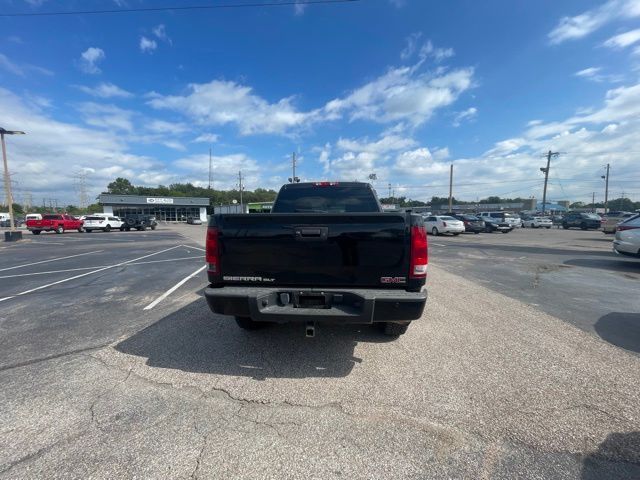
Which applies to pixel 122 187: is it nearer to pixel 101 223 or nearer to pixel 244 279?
pixel 101 223

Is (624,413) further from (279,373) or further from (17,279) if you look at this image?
(17,279)

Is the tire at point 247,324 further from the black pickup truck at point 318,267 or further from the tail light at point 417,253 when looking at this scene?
the tail light at point 417,253

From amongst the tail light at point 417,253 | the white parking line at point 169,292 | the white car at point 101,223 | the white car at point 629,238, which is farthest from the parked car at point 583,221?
the white car at point 101,223

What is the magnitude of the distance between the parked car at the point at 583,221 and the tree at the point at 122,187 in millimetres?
146175

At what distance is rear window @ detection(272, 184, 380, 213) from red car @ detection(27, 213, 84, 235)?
3689 centimetres

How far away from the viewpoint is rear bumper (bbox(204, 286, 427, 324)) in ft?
9.15

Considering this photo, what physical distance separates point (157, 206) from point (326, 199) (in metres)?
78.8

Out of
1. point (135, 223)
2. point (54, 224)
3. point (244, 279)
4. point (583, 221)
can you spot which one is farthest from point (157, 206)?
point (244, 279)

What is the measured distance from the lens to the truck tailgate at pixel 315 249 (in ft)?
9.50

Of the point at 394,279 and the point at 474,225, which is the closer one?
the point at 394,279

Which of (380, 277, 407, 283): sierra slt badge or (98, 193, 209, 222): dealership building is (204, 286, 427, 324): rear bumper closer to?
(380, 277, 407, 283): sierra slt badge

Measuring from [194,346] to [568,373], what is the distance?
13.7ft

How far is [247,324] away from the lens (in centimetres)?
396

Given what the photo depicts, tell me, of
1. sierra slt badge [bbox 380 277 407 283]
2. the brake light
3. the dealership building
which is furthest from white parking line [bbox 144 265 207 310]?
the dealership building
